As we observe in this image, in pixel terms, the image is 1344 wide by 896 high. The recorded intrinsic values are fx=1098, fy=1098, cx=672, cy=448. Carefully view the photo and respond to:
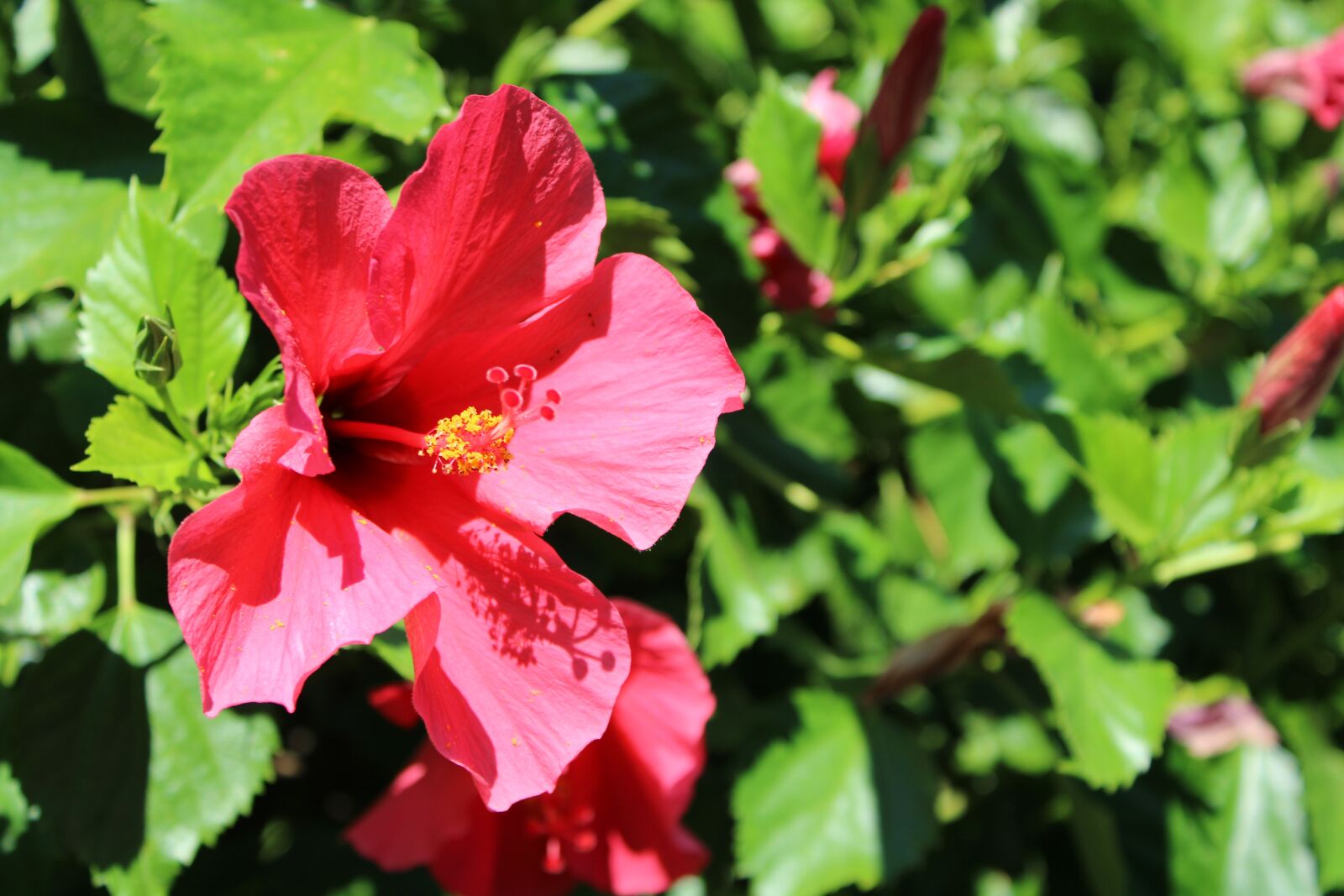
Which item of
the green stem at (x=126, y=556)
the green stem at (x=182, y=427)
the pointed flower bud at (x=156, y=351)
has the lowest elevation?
the green stem at (x=126, y=556)

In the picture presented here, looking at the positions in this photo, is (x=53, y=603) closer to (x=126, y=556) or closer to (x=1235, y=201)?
(x=126, y=556)

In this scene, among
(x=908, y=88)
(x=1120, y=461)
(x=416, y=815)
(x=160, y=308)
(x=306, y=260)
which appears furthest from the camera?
(x=1120, y=461)

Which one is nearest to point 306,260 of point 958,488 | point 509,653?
point 509,653

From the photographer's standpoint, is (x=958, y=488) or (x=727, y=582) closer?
(x=727, y=582)

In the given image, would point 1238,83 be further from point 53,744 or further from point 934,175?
point 53,744

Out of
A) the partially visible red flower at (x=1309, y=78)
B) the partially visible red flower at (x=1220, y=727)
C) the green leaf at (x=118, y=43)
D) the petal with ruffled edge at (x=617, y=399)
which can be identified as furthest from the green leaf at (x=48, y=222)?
the partially visible red flower at (x=1309, y=78)

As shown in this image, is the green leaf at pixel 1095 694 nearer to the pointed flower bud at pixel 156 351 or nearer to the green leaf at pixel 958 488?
the green leaf at pixel 958 488

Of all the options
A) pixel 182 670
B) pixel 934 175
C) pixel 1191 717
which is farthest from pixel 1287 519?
pixel 182 670
